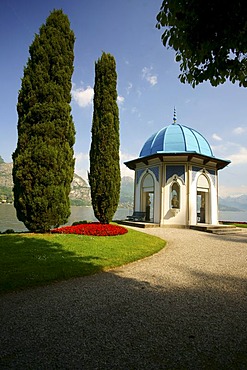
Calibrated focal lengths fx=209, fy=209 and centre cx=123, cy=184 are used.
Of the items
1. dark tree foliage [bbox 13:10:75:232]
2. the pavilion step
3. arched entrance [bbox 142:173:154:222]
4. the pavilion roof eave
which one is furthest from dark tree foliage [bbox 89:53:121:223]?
the pavilion step

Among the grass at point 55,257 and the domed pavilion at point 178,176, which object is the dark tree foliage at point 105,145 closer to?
the grass at point 55,257

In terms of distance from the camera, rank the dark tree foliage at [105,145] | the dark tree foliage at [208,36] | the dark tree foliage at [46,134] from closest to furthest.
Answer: the dark tree foliage at [208,36] → the dark tree foliage at [46,134] → the dark tree foliage at [105,145]

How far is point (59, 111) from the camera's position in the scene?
10797 mm

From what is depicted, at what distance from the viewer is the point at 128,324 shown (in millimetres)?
2969

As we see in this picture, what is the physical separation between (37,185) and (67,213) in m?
2.02

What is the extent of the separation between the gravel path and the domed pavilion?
12.6m

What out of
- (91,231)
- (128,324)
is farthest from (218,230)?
(128,324)

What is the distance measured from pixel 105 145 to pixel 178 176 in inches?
301

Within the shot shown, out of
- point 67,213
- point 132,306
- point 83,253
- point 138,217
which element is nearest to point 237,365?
point 132,306

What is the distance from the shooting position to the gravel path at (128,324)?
7.38ft

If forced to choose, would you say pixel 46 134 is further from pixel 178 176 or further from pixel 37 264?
pixel 178 176

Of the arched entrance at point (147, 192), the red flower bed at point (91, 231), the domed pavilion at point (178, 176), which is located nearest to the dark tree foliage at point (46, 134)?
the red flower bed at point (91, 231)

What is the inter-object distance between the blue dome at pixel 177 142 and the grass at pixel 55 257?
469 inches

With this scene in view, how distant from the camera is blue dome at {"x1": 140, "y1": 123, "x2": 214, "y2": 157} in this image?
18.8 meters
